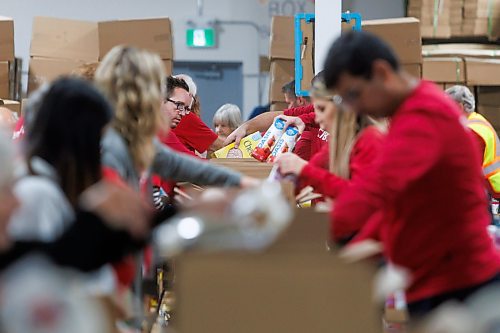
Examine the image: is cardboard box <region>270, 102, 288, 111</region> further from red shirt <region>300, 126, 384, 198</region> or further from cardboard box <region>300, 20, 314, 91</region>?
red shirt <region>300, 126, 384, 198</region>

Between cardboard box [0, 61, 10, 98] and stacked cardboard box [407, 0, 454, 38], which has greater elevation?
stacked cardboard box [407, 0, 454, 38]

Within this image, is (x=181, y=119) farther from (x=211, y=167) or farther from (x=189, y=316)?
(x=189, y=316)

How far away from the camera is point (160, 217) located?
2.04m

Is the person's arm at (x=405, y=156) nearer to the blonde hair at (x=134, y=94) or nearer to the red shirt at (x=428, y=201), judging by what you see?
the red shirt at (x=428, y=201)

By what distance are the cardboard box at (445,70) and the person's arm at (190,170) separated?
17.6 feet

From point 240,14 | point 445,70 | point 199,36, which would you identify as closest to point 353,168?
point 445,70

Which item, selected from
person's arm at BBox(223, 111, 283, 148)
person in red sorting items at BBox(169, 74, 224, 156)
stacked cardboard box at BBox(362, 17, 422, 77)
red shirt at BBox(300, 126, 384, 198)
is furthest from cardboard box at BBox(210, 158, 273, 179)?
stacked cardboard box at BBox(362, 17, 422, 77)

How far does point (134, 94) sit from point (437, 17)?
6764 mm

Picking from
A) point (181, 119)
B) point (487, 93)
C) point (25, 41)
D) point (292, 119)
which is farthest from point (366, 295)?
point (25, 41)

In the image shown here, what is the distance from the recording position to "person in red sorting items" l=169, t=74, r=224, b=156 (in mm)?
5480

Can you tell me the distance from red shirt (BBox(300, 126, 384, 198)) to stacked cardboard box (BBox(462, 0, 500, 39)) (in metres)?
5.84

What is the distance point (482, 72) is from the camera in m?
7.96

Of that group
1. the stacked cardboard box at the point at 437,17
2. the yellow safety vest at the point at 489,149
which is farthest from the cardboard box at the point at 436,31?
the yellow safety vest at the point at 489,149

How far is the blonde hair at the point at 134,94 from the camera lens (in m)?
2.51
